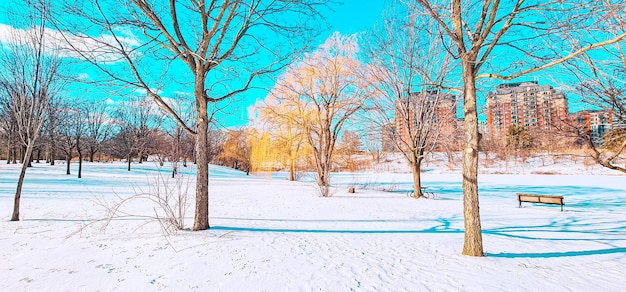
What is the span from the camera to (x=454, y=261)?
391 centimetres

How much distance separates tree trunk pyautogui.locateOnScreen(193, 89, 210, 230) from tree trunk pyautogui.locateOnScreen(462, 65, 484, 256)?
179 inches

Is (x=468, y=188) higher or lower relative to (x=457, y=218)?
higher

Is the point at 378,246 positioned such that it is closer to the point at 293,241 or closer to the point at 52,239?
the point at 293,241

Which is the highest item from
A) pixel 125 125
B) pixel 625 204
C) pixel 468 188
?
pixel 125 125

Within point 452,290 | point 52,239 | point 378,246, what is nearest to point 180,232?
point 52,239

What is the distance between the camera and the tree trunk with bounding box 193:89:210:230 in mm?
5246

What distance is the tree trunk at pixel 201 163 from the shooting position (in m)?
5.25

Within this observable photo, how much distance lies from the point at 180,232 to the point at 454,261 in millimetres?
4611

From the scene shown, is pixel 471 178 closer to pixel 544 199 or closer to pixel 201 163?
pixel 201 163

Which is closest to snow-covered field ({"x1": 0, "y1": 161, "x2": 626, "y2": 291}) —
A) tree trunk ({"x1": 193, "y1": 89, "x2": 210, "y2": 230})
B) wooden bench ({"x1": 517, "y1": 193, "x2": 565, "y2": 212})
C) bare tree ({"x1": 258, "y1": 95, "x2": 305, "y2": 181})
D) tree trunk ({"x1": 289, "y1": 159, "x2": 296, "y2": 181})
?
tree trunk ({"x1": 193, "y1": 89, "x2": 210, "y2": 230})

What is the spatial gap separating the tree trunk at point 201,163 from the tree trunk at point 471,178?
455 centimetres

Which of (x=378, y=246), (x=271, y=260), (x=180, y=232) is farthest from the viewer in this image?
(x=180, y=232)

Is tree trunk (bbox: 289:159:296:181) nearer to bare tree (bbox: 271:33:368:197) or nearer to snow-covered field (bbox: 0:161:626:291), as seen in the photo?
bare tree (bbox: 271:33:368:197)

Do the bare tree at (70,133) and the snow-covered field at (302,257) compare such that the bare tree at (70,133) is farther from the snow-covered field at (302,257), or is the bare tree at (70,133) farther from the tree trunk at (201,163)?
the tree trunk at (201,163)
